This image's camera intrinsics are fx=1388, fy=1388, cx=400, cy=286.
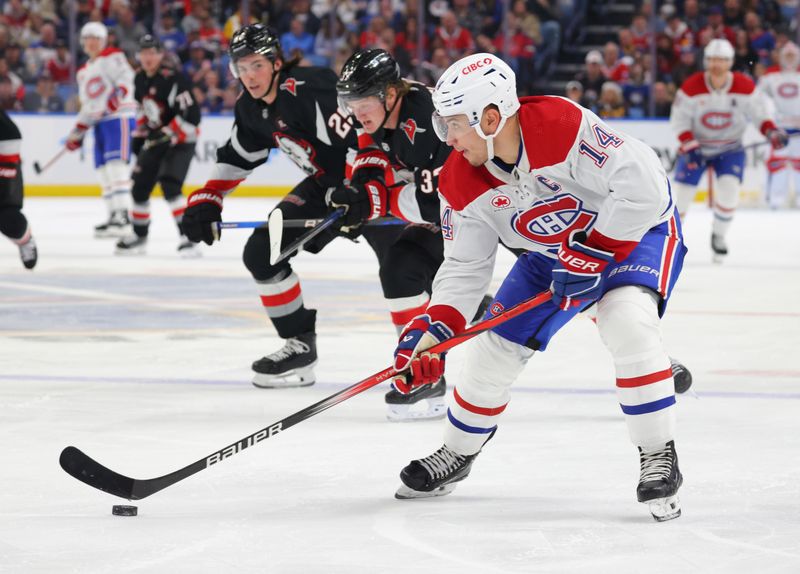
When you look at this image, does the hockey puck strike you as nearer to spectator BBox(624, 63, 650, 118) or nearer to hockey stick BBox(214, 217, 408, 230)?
hockey stick BBox(214, 217, 408, 230)

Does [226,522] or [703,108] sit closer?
[226,522]

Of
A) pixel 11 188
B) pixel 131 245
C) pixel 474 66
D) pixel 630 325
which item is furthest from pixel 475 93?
pixel 131 245

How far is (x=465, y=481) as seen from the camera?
311 centimetres

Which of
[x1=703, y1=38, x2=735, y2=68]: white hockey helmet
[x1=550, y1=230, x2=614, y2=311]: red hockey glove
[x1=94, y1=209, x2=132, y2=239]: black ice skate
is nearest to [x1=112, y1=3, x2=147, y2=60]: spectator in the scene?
[x1=94, y1=209, x2=132, y2=239]: black ice skate

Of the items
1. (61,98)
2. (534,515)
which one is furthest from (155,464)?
(61,98)

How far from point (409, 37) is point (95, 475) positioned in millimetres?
10647

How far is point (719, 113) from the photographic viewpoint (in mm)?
8328

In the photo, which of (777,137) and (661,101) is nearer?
(777,137)

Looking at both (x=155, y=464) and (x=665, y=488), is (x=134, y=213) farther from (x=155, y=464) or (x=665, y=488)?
(x=665, y=488)

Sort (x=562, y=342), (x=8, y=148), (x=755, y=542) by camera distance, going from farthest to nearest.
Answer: (x=8, y=148)
(x=562, y=342)
(x=755, y=542)

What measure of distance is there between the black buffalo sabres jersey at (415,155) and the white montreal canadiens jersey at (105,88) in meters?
5.84

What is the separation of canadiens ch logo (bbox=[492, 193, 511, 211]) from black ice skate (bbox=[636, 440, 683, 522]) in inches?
23.5

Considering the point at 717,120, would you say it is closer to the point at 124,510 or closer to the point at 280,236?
the point at 280,236

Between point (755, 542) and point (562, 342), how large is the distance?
8.58ft
